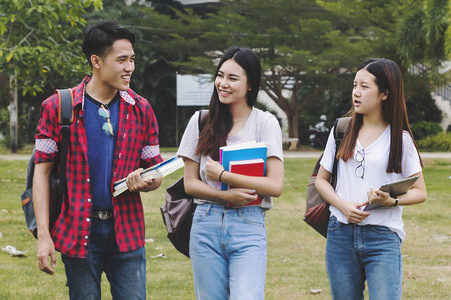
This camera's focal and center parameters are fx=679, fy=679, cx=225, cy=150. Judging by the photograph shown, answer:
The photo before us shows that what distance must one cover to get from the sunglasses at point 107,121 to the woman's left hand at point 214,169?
49 centimetres

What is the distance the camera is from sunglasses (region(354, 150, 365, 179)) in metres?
3.49

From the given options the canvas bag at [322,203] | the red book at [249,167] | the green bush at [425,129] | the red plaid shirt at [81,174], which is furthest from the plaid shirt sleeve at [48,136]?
the green bush at [425,129]

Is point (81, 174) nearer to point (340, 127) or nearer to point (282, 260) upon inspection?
point (340, 127)

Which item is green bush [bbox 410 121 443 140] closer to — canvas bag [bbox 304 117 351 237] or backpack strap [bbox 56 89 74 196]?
canvas bag [bbox 304 117 351 237]

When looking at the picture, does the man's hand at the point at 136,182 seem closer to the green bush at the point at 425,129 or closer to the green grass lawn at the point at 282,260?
the green grass lawn at the point at 282,260

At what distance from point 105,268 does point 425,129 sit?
26.5 metres

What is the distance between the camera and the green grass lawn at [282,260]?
5.92 m

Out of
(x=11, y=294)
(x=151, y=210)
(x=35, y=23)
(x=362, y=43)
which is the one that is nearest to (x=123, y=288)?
(x=11, y=294)

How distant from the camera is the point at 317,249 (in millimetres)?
7680

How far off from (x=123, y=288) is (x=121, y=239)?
25 cm

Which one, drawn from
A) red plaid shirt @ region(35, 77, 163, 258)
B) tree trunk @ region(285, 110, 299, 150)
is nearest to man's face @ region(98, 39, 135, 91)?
red plaid shirt @ region(35, 77, 163, 258)

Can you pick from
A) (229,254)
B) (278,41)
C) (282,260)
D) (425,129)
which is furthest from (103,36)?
(425,129)

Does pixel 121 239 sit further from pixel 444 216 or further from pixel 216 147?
pixel 444 216

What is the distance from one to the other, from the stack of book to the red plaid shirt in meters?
0.44
